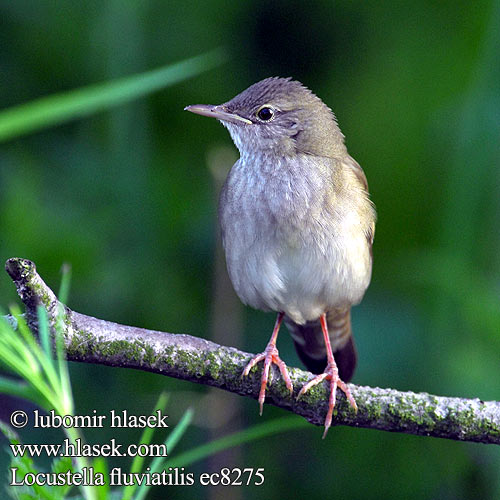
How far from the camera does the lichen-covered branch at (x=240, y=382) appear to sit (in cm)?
264

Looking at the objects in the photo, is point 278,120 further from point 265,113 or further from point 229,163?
point 229,163

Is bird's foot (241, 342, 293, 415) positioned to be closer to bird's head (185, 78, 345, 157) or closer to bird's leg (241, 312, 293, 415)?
bird's leg (241, 312, 293, 415)

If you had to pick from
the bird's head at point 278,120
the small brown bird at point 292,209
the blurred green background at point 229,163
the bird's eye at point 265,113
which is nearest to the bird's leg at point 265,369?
the small brown bird at point 292,209

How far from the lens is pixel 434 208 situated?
5.20 m

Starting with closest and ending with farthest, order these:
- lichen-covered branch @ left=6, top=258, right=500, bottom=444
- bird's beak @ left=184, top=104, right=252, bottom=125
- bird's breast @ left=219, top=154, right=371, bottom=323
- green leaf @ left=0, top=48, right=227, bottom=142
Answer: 1. green leaf @ left=0, top=48, right=227, bottom=142
2. lichen-covered branch @ left=6, top=258, right=500, bottom=444
3. bird's breast @ left=219, top=154, right=371, bottom=323
4. bird's beak @ left=184, top=104, right=252, bottom=125

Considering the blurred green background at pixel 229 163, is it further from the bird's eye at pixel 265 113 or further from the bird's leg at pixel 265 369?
the bird's leg at pixel 265 369

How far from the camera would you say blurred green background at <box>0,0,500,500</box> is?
14.5ft

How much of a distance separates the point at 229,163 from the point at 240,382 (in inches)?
85.9

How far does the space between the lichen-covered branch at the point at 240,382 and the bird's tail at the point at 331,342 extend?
128 centimetres

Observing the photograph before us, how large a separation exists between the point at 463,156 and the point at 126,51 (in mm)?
1969

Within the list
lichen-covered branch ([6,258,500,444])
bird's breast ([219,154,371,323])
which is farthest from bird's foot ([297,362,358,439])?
bird's breast ([219,154,371,323])

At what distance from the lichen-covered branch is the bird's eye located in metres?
1.28

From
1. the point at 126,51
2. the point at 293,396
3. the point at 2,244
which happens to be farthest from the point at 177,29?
the point at 293,396

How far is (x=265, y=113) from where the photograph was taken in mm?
3730
